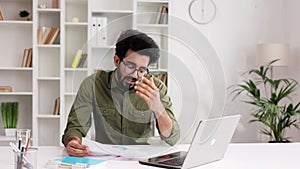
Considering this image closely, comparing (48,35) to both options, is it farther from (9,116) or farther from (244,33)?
(244,33)

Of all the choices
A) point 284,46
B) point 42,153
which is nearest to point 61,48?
point 284,46

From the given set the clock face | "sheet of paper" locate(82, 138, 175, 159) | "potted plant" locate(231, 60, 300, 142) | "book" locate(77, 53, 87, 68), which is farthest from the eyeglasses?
the clock face

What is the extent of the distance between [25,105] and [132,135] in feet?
9.83

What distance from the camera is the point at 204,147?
159 centimetres

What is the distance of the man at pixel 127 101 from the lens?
1632mm

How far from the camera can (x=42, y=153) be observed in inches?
71.7

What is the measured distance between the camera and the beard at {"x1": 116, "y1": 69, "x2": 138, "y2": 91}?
5.37ft

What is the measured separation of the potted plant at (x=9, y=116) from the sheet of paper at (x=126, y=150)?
8.97 ft

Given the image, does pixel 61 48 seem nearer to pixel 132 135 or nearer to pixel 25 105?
pixel 25 105

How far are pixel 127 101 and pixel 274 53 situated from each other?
2813 millimetres

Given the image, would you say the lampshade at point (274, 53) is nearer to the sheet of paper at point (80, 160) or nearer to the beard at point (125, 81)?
the beard at point (125, 81)

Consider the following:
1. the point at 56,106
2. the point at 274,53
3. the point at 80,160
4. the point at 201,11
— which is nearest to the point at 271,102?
the point at 274,53

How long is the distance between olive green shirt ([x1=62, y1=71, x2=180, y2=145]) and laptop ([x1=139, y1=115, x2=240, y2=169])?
4.4 inches

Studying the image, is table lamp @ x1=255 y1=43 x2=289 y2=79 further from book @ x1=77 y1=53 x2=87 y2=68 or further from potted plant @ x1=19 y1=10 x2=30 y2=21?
book @ x1=77 y1=53 x2=87 y2=68
